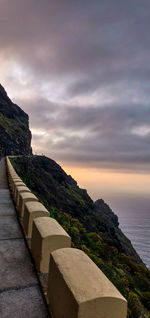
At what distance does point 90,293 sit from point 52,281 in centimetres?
82

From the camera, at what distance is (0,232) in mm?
5180

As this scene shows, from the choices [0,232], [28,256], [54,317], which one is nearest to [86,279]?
[54,317]

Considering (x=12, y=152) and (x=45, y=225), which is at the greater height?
(x=12, y=152)

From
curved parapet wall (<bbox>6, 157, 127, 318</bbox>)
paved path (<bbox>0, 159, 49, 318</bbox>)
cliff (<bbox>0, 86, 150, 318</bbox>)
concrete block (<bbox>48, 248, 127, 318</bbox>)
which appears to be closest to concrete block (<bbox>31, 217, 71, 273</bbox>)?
curved parapet wall (<bbox>6, 157, 127, 318</bbox>)

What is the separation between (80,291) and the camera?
1945 millimetres

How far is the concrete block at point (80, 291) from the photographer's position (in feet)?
6.07

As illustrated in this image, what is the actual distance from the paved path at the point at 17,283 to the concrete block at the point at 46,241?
23 centimetres

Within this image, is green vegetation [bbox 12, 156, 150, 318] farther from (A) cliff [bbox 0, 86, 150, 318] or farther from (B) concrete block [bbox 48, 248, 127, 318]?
(B) concrete block [bbox 48, 248, 127, 318]

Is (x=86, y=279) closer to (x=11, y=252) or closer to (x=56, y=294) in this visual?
(x=56, y=294)

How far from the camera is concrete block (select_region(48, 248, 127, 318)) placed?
1852mm

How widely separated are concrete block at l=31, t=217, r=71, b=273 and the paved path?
226 millimetres

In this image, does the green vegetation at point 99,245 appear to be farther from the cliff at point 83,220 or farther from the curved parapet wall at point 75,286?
the curved parapet wall at point 75,286

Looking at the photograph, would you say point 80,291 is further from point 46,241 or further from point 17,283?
point 17,283

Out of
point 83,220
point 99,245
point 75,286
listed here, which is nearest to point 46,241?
point 75,286
